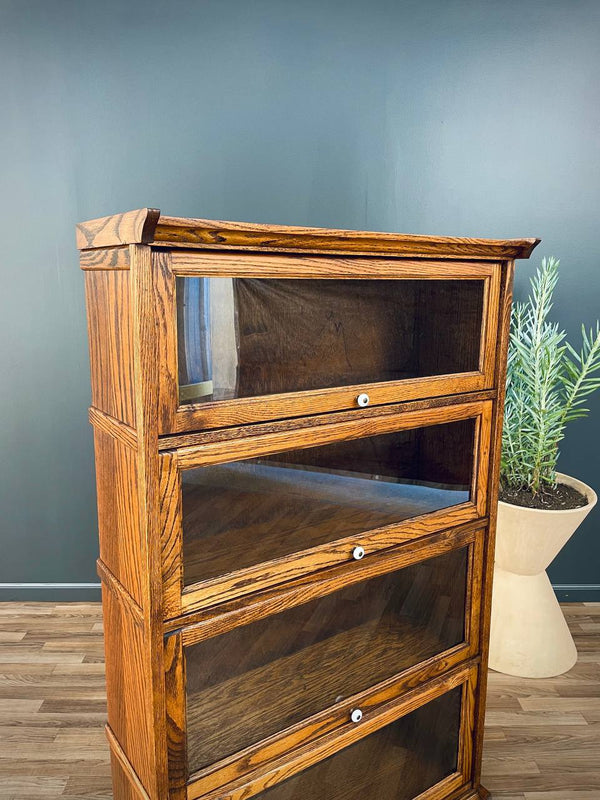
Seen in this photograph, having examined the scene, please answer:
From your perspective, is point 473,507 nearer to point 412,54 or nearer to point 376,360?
point 376,360

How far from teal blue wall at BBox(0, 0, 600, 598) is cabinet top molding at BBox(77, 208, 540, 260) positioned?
0.71 metres

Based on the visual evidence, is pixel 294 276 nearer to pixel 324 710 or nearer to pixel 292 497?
pixel 292 497

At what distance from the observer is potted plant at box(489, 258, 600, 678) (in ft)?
4.70

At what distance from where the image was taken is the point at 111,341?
0.78 meters

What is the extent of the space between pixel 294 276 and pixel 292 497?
27 cm

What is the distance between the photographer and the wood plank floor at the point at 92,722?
1169 mm

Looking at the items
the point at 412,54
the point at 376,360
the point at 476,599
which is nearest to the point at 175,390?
the point at 376,360

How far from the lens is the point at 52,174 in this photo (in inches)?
61.2

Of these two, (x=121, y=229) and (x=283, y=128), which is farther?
(x=283, y=128)

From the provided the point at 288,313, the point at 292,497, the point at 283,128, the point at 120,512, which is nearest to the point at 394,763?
the point at 292,497

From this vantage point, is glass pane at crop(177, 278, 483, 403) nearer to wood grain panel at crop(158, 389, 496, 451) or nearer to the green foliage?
wood grain panel at crop(158, 389, 496, 451)

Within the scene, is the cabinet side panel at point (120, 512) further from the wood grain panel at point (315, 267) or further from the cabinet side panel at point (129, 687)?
the wood grain panel at point (315, 267)

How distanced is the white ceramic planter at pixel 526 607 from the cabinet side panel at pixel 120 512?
2.95 feet

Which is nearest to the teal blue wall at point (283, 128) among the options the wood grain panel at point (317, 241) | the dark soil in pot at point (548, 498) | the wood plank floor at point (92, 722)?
the dark soil in pot at point (548, 498)
